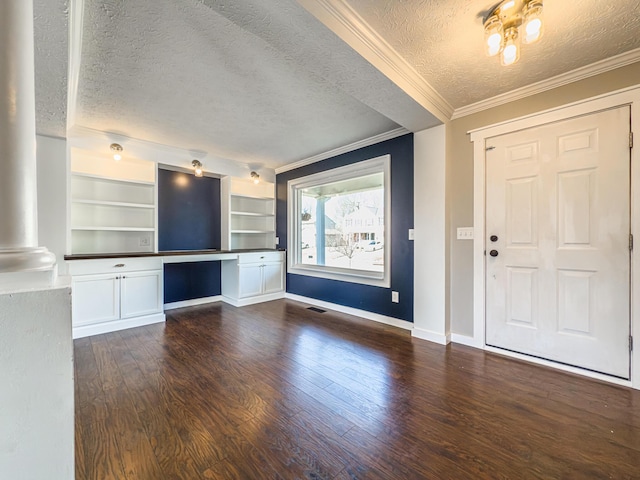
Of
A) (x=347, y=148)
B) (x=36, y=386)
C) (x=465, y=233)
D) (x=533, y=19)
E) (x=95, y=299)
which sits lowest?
(x=95, y=299)

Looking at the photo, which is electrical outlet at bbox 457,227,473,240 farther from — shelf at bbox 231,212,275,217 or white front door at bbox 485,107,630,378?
shelf at bbox 231,212,275,217

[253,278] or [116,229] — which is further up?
[116,229]

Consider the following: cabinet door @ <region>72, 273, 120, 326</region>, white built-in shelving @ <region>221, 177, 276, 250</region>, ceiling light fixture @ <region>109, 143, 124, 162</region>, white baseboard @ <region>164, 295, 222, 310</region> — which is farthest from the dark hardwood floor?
white built-in shelving @ <region>221, 177, 276, 250</region>

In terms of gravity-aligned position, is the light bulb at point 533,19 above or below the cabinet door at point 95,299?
above

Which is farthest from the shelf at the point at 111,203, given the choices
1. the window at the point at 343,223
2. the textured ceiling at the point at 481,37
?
the textured ceiling at the point at 481,37

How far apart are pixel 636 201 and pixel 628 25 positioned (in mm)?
1128

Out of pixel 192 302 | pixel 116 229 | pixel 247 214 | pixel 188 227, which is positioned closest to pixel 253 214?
pixel 247 214

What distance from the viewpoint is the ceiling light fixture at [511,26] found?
144cm

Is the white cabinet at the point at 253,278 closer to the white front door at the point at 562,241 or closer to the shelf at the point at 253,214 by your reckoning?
the shelf at the point at 253,214

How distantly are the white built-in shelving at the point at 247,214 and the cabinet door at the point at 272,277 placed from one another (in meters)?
0.52

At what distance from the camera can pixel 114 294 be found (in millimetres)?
3129

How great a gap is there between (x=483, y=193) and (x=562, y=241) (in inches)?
28.6

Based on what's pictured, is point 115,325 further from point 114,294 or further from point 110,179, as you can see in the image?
point 110,179

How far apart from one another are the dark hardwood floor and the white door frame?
6.2 inches
